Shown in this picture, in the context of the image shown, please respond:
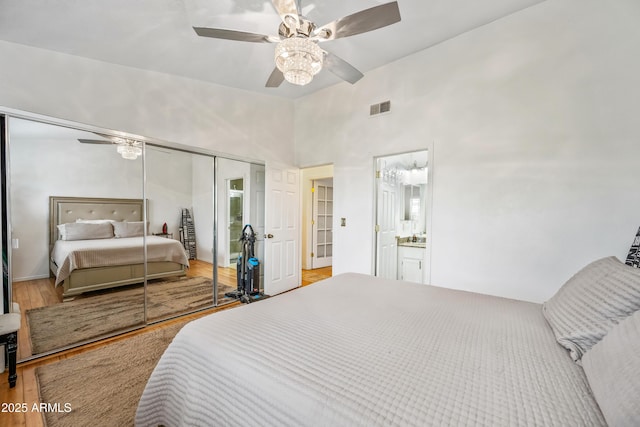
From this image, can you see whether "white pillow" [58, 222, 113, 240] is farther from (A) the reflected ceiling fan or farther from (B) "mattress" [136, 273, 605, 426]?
(B) "mattress" [136, 273, 605, 426]

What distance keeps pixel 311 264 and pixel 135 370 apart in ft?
12.9

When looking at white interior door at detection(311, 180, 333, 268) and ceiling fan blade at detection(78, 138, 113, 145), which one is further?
white interior door at detection(311, 180, 333, 268)

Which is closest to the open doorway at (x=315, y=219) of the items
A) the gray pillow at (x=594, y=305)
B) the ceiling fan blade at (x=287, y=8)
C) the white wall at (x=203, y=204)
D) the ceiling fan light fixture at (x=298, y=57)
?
the white wall at (x=203, y=204)

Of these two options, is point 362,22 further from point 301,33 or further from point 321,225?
point 321,225

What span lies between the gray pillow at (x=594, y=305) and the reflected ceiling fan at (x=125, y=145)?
3631 mm

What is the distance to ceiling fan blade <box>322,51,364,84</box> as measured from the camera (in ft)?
6.69

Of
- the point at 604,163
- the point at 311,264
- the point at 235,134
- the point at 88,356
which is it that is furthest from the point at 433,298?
the point at 311,264

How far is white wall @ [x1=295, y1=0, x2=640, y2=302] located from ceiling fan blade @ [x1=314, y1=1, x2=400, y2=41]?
60.5 inches

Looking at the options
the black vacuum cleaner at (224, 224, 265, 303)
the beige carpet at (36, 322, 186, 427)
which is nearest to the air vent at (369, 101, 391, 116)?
the black vacuum cleaner at (224, 224, 265, 303)

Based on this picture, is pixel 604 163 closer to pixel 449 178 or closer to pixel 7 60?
pixel 449 178

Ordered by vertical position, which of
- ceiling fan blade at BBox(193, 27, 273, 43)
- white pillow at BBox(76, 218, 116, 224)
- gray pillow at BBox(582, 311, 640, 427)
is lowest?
gray pillow at BBox(582, 311, 640, 427)

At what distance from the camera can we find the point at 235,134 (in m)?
3.68

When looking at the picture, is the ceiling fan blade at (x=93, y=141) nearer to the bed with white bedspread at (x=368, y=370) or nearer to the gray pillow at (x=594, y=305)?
the bed with white bedspread at (x=368, y=370)

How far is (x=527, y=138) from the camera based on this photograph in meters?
2.38
